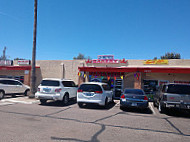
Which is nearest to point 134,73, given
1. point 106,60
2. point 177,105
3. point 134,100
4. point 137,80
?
point 137,80

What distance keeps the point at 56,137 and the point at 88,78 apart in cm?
1326

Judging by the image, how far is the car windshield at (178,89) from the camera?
9.60 m

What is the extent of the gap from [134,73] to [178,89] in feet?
23.3

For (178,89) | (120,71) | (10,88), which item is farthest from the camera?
(120,71)

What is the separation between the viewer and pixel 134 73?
54.9 feet

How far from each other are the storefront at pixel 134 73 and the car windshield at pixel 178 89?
17.7 ft

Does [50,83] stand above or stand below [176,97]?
above

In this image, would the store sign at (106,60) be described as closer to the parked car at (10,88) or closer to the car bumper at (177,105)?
the parked car at (10,88)

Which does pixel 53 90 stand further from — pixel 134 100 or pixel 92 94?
pixel 134 100

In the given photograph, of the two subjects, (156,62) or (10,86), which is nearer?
(10,86)

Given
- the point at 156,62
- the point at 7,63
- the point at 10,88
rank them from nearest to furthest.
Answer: the point at 10,88 → the point at 156,62 → the point at 7,63

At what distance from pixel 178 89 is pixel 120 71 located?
23.9 ft

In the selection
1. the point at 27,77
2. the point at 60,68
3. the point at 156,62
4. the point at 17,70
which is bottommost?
the point at 27,77

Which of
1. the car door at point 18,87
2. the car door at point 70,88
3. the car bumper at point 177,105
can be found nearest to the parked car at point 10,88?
the car door at point 18,87
